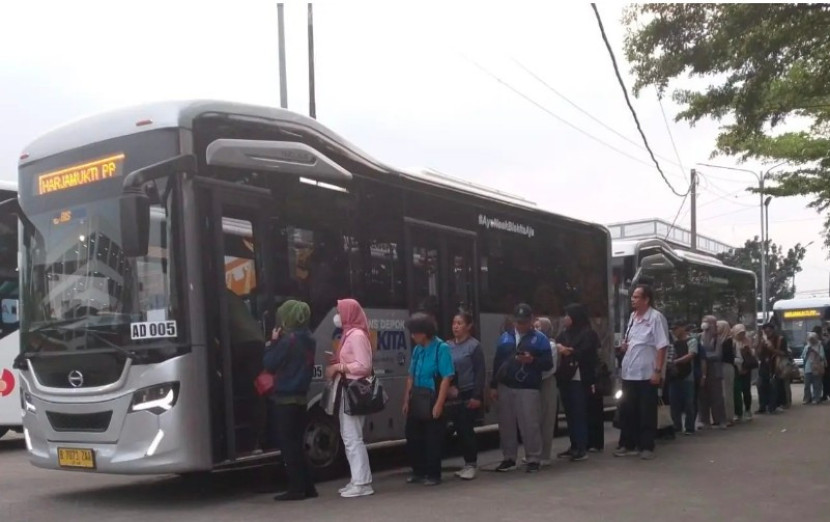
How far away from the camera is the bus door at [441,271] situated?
10.6 meters

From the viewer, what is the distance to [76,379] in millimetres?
7898

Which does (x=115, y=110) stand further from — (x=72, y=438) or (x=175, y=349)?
(x=72, y=438)

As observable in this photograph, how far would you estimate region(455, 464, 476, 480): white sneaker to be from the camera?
8.98 metres

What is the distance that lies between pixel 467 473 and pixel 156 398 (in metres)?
3.14

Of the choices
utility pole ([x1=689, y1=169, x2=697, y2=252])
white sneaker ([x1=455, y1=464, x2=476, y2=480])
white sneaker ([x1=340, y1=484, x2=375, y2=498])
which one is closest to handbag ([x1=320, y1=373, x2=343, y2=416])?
white sneaker ([x1=340, y1=484, x2=375, y2=498])

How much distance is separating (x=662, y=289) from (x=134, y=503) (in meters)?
14.6

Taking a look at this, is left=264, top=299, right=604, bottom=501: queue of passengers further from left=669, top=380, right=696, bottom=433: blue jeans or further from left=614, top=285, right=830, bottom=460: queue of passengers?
left=669, top=380, right=696, bottom=433: blue jeans

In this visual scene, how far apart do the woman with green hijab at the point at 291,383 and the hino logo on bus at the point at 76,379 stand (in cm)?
157

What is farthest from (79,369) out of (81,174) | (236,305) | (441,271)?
(441,271)

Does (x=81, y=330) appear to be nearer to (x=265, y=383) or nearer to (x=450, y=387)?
(x=265, y=383)

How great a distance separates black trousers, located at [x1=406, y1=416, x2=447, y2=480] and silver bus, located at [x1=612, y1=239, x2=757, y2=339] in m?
8.95

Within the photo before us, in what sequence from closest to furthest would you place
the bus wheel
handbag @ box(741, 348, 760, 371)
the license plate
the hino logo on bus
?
the license plate
the hino logo on bus
the bus wheel
handbag @ box(741, 348, 760, 371)

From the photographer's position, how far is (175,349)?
→ 756cm

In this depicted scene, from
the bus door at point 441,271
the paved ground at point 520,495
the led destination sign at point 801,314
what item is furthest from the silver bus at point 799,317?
the bus door at point 441,271
